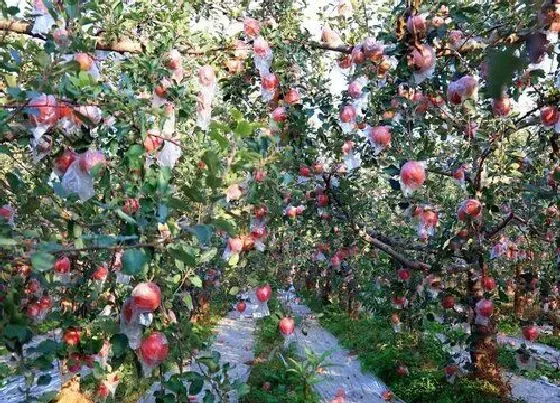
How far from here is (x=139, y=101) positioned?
159 cm

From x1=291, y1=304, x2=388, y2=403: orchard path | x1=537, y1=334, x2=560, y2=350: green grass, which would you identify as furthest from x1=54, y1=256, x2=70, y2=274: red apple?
x1=537, y1=334, x2=560, y2=350: green grass

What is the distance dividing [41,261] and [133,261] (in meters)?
0.18

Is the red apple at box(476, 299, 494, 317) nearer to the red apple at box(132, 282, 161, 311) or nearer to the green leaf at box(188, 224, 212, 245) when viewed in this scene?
the red apple at box(132, 282, 161, 311)

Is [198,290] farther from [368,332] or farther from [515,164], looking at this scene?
[515,164]

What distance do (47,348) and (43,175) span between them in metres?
0.82

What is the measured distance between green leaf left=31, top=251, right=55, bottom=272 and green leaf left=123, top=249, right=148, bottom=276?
14 cm

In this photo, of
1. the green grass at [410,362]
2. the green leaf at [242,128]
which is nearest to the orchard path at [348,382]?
the green grass at [410,362]

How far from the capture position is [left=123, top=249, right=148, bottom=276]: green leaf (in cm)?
110

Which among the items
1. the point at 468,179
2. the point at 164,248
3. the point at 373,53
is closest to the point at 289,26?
the point at 373,53

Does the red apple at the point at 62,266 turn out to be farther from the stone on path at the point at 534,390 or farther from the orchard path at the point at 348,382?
the stone on path at the point at 534,390

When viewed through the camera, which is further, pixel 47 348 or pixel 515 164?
pixel 515 164

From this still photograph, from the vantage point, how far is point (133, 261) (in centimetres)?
112

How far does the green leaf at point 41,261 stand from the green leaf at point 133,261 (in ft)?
0.47

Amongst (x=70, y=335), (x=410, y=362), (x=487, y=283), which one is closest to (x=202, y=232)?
(x=70, y=335)
